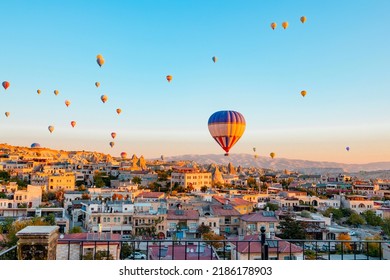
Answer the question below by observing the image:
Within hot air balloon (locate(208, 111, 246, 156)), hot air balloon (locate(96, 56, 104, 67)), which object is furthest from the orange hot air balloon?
hot air balloon (locate(208, 111, 246, 156))

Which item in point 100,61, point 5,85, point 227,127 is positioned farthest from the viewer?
point 5,85

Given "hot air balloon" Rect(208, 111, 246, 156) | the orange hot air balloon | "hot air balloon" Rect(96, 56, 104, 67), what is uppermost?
"hot air balloon" Rect(96, 56, 104, 67)

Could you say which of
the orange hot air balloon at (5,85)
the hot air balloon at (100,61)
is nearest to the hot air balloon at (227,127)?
the hot air balloon at (100,61)

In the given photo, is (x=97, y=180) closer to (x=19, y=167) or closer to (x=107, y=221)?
(x=19, y=167)

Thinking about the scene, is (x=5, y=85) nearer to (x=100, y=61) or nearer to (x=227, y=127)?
(x=100, y=61)

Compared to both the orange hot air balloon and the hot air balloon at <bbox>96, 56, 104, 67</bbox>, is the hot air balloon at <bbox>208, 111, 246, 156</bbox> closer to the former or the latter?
the hot air balloon at <bbox>96, 56, 104, 67</bbox>

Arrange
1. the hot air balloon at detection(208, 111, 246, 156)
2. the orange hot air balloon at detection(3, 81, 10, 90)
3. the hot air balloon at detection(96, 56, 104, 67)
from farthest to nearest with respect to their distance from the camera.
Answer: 1. the orange hot air balloon at detection(3, 81, 10, 90)
2. the hot air balloon at detection(96, 56, 104, 67)
3. the hot air balloon at detection(208, 111, 246, 156)

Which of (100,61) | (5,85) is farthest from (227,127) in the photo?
(5,85)
